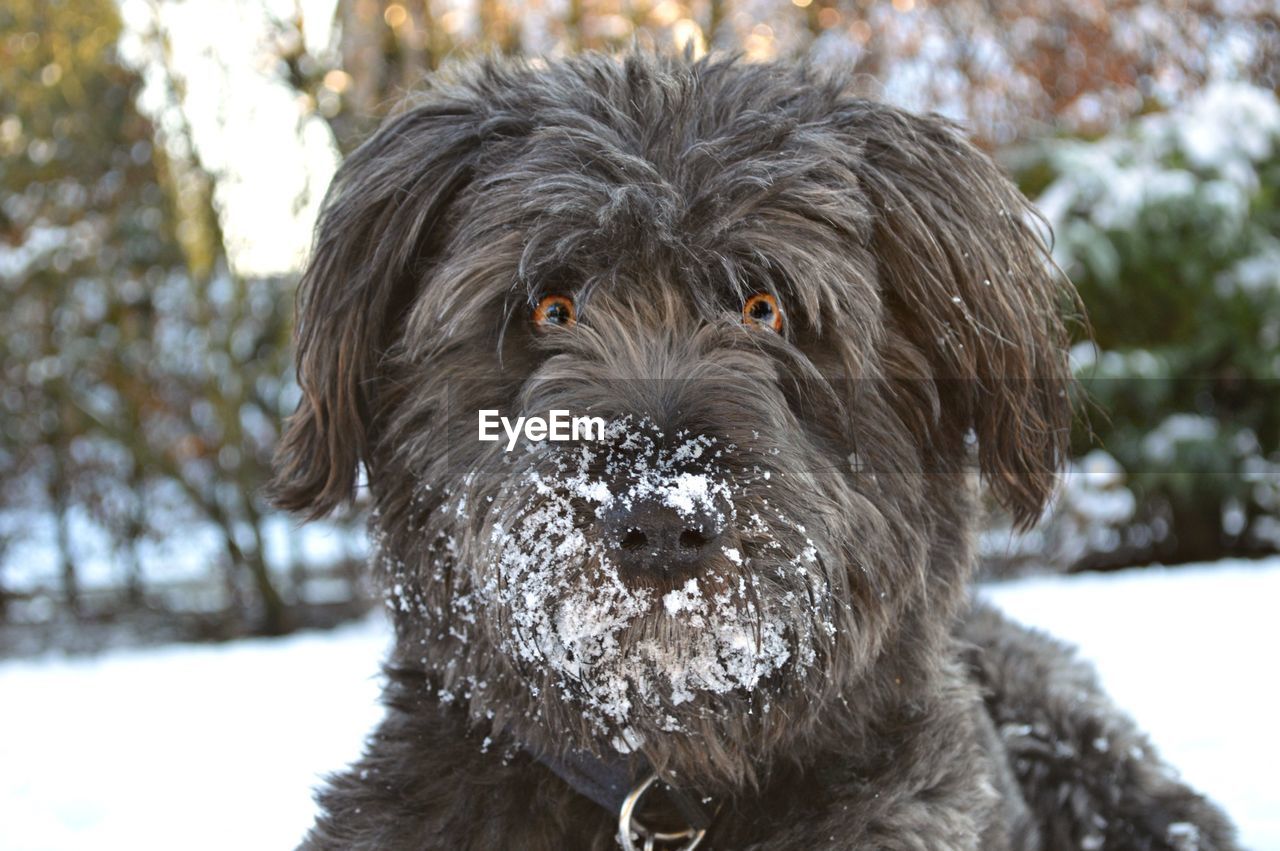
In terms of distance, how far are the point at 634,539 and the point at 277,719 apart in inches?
142

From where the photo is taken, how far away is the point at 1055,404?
2.43m

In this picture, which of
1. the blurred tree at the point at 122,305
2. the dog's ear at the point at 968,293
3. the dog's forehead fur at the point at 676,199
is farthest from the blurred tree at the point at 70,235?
the dog's ear at the point at 968,293

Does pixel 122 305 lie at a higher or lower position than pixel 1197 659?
higher

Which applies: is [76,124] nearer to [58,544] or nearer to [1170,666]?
[58,544]

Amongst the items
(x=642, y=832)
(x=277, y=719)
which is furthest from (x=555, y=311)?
(x=277, y=719)

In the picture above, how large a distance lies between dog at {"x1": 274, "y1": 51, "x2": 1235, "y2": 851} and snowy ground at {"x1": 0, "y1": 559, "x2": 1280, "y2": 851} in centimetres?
63

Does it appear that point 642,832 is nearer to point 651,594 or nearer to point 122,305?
point 651,594

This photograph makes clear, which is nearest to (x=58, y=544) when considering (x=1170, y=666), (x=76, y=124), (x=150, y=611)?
(x=150, y=611)

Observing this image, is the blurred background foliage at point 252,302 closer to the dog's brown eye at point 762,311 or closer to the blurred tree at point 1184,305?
the blurred tree at point 1184,305

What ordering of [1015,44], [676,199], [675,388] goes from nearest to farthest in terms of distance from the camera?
1. [675,388]
2. [676,199]
3. [1015,44]

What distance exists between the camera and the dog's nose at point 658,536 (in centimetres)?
167

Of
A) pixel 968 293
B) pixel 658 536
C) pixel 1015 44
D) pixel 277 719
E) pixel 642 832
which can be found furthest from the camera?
pixel 1015 44

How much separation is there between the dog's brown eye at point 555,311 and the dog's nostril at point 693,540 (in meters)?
0.56

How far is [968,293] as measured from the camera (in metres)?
2.28
